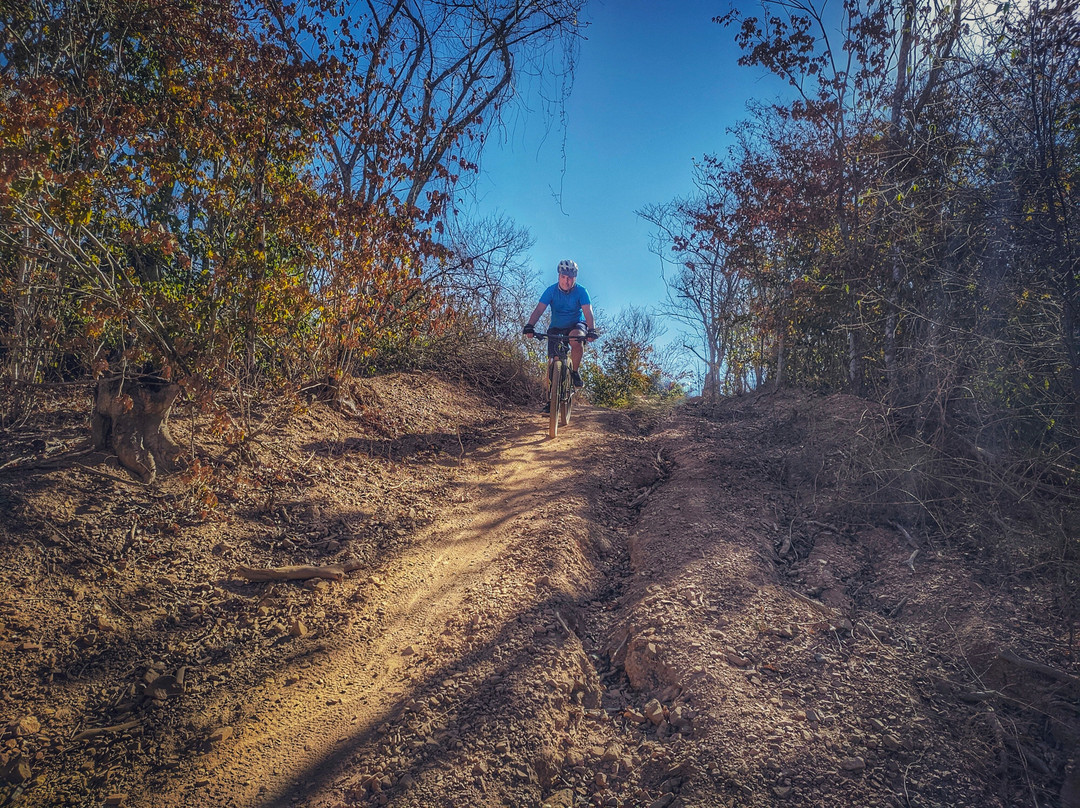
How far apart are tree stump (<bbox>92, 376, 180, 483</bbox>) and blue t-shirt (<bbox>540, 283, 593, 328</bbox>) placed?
Answer: 4939 mm

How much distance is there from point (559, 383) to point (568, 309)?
1113mm

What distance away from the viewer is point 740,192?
37.8 feet

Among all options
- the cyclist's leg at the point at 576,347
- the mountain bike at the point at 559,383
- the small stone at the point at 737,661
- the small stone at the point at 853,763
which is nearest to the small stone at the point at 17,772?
the small stone at the point at 737,661

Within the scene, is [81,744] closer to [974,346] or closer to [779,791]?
[779,791]

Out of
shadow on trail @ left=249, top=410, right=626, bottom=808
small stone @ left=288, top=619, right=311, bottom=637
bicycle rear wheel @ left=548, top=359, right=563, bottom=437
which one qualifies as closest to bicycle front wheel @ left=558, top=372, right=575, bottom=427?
bicycle rear wheel @ left=548, top=359, right=563, bottom=437

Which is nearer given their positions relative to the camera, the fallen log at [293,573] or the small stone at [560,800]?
the small stone at [560,800]

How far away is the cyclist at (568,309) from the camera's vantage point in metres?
8.07

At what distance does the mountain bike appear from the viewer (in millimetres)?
7887

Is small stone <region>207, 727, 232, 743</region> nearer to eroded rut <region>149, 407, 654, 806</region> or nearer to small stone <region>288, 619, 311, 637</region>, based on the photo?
eroded rut <region>149, 407, 654, 806</region>

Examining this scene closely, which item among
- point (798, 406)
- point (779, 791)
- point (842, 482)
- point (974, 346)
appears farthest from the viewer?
point (798, 406)

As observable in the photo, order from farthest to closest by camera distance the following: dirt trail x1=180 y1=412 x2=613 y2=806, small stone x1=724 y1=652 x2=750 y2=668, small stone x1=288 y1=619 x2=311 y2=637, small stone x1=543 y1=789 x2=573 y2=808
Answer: small stone x1=288 y1=619 x2=311 y2=637 < small stone x1=724 y1=652 x2=750 y2=668 < dirt trail x1=180 y1=412 x2=613 y2=806 < small stone x1=543 y1=789 x2=573 y2=808

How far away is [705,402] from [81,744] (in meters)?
10.4

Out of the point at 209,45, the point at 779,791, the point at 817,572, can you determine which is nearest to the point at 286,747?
the point at 779,791

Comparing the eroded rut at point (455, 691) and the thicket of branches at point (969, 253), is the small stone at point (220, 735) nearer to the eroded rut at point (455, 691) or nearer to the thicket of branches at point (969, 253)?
the eroded rut at point (455, 691)
